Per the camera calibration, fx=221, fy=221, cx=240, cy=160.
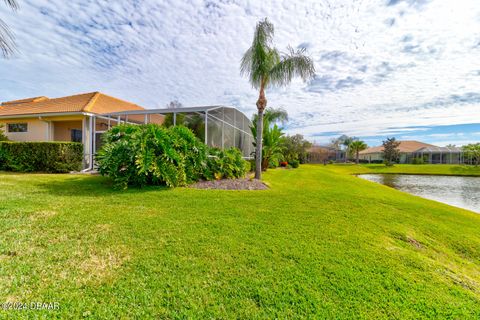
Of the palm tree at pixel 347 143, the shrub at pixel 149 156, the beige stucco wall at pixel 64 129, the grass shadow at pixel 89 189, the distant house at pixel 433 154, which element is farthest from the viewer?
the palm tree at pixel 347 143

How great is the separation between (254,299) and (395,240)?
3.38 m

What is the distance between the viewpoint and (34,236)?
349 cm

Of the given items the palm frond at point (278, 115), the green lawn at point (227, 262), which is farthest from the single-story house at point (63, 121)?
the palm frond at point (278, 115)

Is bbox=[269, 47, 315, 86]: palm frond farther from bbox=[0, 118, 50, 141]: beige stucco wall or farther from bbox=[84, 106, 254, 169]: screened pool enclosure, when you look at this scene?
bbox=[0, 118, 50, 141]: beige stucco wall

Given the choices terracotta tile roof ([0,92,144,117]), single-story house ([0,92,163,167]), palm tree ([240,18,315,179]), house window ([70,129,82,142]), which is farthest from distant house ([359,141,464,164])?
house window ([70,129,82,142])

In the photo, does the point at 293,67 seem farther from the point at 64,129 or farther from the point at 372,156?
the point at 372,156

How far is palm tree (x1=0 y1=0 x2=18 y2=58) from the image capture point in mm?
2947

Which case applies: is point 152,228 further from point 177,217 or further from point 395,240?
point 395,240

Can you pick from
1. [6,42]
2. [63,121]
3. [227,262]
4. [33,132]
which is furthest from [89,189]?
[33,132]

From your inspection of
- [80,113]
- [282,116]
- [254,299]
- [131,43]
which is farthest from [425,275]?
[282,116]

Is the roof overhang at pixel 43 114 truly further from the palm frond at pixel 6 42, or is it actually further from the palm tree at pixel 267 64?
the palm frond at pixel 6 42

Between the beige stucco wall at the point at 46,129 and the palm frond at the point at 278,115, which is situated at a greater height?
the palm frond at the point at 278,115

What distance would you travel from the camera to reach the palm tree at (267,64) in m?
10.2

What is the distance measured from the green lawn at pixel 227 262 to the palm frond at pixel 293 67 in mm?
7094
